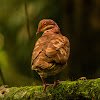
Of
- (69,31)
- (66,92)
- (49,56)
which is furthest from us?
(69,31)

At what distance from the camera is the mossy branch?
6.82 feet

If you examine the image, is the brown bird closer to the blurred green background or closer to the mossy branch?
the mossy branch

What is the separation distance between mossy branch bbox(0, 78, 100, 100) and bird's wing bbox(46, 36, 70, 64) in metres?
0.28

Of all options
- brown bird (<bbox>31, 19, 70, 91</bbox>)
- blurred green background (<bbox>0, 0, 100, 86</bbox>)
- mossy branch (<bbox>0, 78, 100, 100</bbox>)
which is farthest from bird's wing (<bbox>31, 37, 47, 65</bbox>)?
blurred green background (<bbox>0, 0, 100, 86</bbox>)

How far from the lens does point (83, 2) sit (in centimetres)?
354

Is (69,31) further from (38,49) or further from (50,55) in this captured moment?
(50,55)

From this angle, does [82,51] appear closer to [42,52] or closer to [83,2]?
[83,2]

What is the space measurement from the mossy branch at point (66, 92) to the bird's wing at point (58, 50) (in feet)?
0.90

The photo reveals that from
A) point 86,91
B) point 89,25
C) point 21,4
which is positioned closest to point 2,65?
point 21,4

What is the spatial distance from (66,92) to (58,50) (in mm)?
427

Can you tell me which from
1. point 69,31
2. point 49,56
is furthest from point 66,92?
point 69,31

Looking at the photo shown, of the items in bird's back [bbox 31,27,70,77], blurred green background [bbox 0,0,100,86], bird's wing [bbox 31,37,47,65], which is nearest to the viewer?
bird's back [bbox 31,27,70,77]

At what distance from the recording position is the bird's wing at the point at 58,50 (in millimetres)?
2040

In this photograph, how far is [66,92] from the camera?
2.17 m
